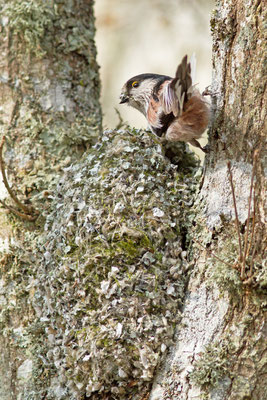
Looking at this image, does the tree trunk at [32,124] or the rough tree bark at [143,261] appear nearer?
the rough tree bark at [143,261]

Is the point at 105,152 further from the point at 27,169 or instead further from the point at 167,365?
the point at 167,365

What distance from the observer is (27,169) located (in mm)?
3773

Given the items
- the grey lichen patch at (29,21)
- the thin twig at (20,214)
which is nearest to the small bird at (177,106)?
the grey lichen patch at (29,21)

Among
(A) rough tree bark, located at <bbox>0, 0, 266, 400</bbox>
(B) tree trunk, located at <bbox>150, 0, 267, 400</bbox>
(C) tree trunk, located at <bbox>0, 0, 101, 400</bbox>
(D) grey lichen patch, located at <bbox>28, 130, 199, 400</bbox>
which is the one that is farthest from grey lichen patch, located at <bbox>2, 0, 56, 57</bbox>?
(B) tree trunk, located at <bbox>150, 0, 267, 400</bbox>

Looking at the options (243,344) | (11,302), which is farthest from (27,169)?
(243,344)

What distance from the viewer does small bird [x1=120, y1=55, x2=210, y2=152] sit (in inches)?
125

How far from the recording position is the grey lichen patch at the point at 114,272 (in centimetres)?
280

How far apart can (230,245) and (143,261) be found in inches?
21.2

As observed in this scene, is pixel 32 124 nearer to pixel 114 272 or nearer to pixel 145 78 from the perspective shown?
pixel 145 78

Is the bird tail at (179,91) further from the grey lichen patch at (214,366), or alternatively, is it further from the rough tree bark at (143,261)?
the grey lichen patch at (214,366)

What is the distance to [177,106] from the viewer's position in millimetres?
3326

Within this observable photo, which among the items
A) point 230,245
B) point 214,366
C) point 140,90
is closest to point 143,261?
point 230,245

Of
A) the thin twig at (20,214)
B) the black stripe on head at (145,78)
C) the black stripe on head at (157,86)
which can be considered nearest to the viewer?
the thin twig at (20,214)

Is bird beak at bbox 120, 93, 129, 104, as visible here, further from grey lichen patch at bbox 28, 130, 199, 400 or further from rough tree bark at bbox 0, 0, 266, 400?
grey lichen patch at bbox 28, 130, 199, 400
